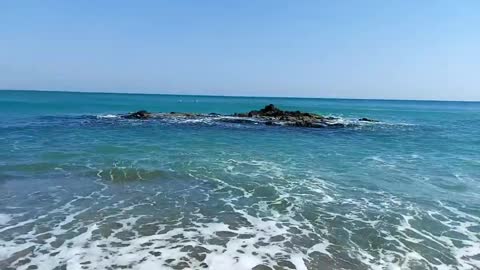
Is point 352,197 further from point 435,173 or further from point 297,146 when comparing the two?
point 297,146

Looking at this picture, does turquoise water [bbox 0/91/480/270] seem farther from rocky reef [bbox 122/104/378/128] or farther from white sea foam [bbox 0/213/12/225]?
rocky reef [bbox 122/104/378/128]

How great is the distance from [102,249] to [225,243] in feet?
9.45

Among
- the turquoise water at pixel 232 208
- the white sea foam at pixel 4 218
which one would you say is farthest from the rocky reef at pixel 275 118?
the white sea foam at pixel 4 218

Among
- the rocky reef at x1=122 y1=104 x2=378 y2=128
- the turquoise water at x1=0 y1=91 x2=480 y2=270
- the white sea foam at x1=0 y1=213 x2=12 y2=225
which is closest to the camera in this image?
the turquoise water at x1=0 y1=91 x2=480 y2=270

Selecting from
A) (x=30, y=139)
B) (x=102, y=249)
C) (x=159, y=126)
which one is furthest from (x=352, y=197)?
(x=159, y=126)

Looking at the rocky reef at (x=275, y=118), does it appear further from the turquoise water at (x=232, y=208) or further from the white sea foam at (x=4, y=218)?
the white sea foam at (x=4, y=218)

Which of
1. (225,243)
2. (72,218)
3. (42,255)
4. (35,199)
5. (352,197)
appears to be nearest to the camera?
(42,255)

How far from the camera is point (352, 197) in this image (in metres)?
13.6

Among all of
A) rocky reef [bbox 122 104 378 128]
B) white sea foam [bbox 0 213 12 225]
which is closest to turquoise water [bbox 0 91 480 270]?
white sea foam [bbox 0 213 12 225]

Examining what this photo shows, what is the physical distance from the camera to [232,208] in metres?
12.1

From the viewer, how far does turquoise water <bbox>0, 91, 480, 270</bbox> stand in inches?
343

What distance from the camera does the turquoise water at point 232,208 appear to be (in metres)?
8.72

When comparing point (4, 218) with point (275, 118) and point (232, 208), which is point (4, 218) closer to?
point (232, 208)

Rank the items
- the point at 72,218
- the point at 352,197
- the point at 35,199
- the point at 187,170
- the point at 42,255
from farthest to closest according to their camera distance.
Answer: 1. the point at 187,170
2. the point at 352,197
3. the point at 35,199
4. the point at 72,218
5. the point at 42,255
